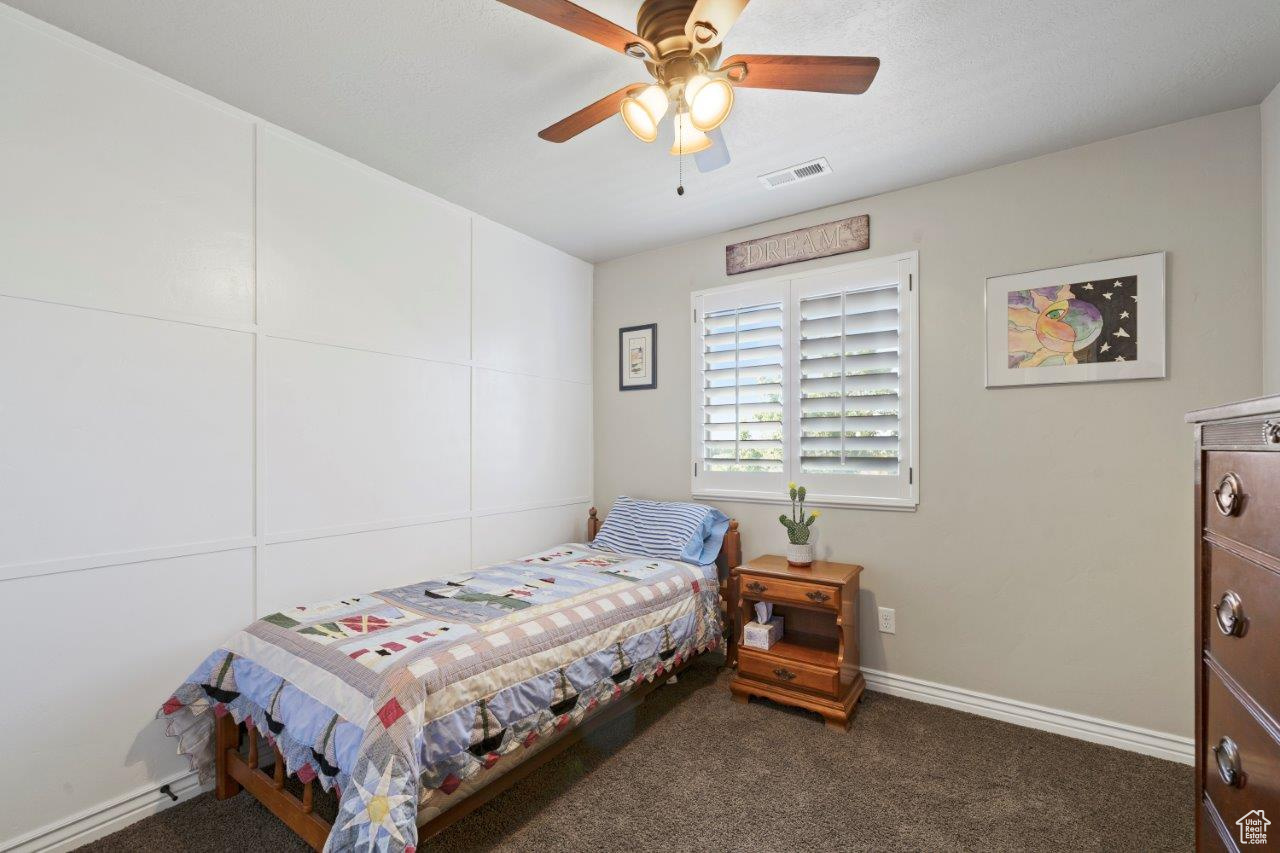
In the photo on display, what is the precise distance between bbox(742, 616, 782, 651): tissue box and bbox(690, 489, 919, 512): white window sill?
2.26 ft

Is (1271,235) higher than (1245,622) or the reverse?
higher

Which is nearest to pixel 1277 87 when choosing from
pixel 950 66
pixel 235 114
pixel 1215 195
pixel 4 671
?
pixel 1215 195

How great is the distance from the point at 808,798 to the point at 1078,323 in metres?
2.28

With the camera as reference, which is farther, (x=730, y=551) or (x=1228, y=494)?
(x=730, y=551)

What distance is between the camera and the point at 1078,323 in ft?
8.14

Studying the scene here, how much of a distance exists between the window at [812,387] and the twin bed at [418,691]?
986mm

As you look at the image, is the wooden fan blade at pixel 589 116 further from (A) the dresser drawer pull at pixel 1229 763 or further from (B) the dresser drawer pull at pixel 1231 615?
(A) the dresser drawer pull at pixel 1229 763

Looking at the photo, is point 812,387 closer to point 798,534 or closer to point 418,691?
point 798,534

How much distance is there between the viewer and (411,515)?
9.37 ft

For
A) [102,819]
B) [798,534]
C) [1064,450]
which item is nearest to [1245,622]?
[1064,450]

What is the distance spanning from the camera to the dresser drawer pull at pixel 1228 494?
1.13m

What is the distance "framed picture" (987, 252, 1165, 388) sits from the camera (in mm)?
2346

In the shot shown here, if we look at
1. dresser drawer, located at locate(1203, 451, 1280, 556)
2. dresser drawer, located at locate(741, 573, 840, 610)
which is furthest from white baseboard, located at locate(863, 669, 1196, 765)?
dresser drawer, located at locate(1203, 451, 1280, 556)

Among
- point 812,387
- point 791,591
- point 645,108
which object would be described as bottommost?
point 791,591
